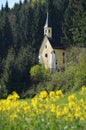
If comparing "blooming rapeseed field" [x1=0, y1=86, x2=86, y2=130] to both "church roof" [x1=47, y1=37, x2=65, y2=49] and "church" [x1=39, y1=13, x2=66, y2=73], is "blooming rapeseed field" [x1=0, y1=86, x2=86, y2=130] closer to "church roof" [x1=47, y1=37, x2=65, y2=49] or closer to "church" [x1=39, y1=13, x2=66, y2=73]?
"church" [x1=39, y1=13, x2=66, y2=73]

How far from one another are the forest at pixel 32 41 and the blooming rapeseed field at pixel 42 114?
25.5 m

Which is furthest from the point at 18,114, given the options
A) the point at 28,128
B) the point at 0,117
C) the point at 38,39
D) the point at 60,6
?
the point at 60,6

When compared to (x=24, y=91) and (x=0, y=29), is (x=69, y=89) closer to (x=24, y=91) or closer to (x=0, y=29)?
(x=24, y=91)

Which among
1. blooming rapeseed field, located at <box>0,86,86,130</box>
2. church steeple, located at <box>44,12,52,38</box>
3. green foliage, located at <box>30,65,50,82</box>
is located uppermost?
blooming rapeseed field, located at <box>0,86,86,130</box>

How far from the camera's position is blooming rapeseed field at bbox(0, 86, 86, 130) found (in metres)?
6.42

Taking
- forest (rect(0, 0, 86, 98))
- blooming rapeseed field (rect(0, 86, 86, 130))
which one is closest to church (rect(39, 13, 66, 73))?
forest (rect(0, 0, 86, 98))

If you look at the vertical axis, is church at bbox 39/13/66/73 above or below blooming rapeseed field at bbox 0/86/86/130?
below

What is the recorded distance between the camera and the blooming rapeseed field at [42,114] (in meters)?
6.42

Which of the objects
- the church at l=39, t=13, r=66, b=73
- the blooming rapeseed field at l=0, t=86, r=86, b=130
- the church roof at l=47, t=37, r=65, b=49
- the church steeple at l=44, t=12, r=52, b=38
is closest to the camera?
the blooming rapeseed field at l=0, t=86, r=86, b=130

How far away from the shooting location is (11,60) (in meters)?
52.0

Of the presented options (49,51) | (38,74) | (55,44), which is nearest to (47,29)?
(55,44)

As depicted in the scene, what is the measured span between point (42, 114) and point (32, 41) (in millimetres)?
59772

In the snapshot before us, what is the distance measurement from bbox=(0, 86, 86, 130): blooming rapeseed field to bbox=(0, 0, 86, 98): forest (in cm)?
2547

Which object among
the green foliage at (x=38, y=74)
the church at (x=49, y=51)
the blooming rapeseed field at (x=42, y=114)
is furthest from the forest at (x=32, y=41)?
the blooming rapeseed field at (x=42, y=114)
